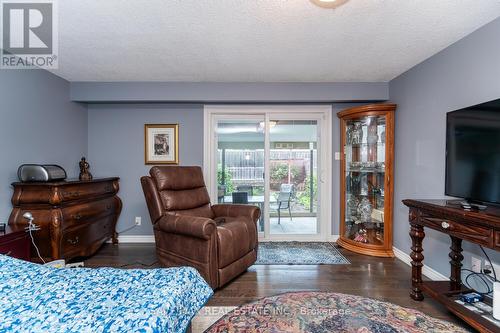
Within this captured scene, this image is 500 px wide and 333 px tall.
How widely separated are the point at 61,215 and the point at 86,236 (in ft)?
1.66

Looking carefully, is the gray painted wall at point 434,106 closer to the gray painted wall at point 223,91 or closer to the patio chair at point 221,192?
the gray painted wall at point 223,91

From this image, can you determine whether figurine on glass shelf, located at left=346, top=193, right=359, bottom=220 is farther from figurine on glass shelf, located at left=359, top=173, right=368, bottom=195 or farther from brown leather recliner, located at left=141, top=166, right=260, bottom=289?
brown leather recliner, located at left=141, top=166, right=260, bottom=289

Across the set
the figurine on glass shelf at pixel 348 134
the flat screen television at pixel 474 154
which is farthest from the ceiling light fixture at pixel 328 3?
the figurine on glass shelf at pixel 348 134

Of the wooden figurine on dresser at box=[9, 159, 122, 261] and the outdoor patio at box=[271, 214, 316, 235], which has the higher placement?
the wooden figurine on dresser at box=[9, 159, 122, 261]

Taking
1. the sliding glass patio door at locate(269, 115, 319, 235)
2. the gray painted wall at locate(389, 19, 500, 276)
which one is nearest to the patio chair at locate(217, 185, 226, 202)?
the sliding glass patio door at locate(269, 115, 319, 235)

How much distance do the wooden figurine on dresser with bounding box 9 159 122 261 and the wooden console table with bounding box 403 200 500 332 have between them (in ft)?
10.4

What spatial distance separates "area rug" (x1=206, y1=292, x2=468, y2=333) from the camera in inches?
49.6

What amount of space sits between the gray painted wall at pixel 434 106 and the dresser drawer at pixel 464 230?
473 millimetres

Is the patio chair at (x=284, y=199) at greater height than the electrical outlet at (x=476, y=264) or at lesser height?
greater

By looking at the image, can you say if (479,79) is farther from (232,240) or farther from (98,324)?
(98,324)

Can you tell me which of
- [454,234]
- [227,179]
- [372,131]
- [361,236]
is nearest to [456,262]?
[454,234]

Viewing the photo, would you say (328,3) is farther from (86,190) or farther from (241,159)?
(86,190)

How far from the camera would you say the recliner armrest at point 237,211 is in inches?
112

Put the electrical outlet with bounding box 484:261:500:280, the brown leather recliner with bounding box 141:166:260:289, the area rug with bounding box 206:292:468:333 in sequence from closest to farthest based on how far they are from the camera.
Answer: the area rug with bounding box 206:292:468:333
the electrical outlet with bounding box 484:261:500:280
the brown leather recliner with bounding box 141:166:260:289
